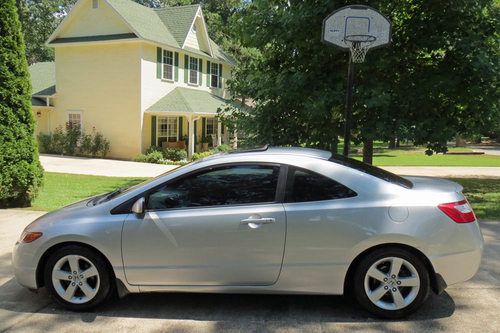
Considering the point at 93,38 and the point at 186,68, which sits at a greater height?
the point at 93,38

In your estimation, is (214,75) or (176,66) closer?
(176,66)

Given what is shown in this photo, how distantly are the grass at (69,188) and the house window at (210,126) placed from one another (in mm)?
13378

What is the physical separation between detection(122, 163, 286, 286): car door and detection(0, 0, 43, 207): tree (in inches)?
226

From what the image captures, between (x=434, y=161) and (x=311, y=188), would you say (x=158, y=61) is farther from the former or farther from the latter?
(x=311, y=188)

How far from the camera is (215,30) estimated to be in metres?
39.4

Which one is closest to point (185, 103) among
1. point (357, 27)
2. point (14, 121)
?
point (14, 121)

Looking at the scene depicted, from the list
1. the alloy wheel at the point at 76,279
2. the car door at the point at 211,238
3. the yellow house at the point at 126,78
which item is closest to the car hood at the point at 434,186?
the car door at the point at 211,238

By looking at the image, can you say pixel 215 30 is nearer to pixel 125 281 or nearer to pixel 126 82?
pixel 126 82

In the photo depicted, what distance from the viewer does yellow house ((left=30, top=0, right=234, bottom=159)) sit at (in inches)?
920

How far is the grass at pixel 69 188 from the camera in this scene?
9906 mm

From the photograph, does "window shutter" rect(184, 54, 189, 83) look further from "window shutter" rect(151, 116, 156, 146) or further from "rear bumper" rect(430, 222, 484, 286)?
"rear bumper" rect(430, 222, 484, 286)

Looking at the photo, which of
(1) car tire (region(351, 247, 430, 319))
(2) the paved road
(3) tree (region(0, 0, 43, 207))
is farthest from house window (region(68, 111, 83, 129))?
(1) car tire (region(351, 247, 430, 319))

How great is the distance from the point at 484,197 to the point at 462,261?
8089 mm

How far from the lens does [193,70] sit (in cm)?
2717
